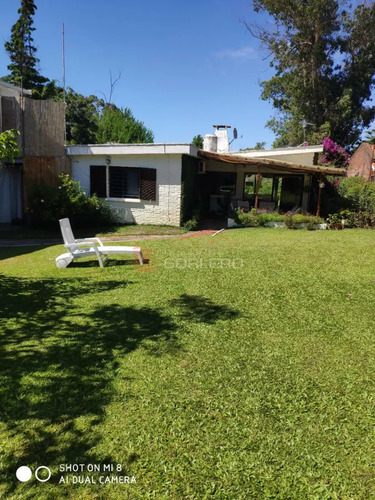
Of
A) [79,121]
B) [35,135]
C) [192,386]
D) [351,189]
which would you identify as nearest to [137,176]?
[35,135]

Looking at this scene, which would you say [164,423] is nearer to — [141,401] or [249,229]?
[141,401]

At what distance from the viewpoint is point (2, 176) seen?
15281 mm

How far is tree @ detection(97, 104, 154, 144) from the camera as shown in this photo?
31469 millimetres

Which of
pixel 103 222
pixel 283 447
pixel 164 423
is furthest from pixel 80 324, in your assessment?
pixel 103 222

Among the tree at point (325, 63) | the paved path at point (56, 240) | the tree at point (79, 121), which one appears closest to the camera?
the paved path at point (56, 240)

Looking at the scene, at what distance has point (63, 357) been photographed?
13.4 ft

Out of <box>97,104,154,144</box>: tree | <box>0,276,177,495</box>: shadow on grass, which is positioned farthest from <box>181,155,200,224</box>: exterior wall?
<box>97,104,154,144</box>: tree

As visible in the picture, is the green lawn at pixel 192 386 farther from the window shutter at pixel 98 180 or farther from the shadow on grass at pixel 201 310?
the window shutter at pixel 98 180

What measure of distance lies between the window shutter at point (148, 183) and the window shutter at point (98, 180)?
1.84 meters

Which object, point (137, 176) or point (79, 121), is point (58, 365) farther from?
point (79, 121)

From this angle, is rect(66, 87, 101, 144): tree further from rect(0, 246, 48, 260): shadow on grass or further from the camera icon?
the camera icon

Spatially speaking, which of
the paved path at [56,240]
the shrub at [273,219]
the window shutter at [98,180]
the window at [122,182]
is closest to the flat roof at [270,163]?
the shrub at [273,219]

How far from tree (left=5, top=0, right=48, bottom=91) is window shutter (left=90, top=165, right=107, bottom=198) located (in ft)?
68.0

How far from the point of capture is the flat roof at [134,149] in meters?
13.9
